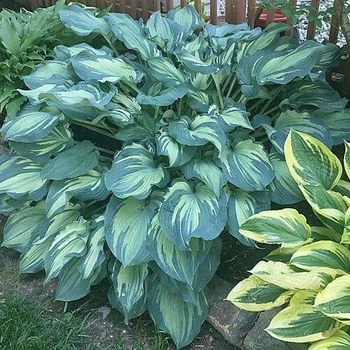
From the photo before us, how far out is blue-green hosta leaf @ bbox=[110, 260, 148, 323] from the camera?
2.15m

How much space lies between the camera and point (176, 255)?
6.86 feet

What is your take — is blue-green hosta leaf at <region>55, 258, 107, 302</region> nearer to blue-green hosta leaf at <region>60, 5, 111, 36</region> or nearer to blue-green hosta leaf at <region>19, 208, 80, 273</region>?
blue-green hosta leaf at <region>19, 208, 80, 273</region>

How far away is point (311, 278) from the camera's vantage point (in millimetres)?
1719

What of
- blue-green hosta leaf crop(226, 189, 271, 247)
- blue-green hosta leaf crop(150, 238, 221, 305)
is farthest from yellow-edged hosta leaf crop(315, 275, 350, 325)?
blue-green hosta leaf crop(150, 238, 221, 305)

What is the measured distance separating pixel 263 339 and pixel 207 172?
667 millimetres

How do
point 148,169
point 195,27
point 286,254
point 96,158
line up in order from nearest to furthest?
point 286,254
point 148,169
point 96,158
point 195,27

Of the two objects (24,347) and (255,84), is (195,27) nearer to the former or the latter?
(255,84)

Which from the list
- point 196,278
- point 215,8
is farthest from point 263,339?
point 215,8

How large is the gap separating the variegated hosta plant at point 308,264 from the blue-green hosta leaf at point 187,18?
105cm

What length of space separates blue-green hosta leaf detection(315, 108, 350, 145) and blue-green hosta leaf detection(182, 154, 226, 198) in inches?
23.0

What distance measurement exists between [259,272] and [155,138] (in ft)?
2.69

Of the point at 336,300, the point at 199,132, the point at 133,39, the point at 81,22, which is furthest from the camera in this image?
the point at 81,22

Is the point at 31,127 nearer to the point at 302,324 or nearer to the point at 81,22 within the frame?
the point at 81,22

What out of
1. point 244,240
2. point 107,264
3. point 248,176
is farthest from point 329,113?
point 107,264
